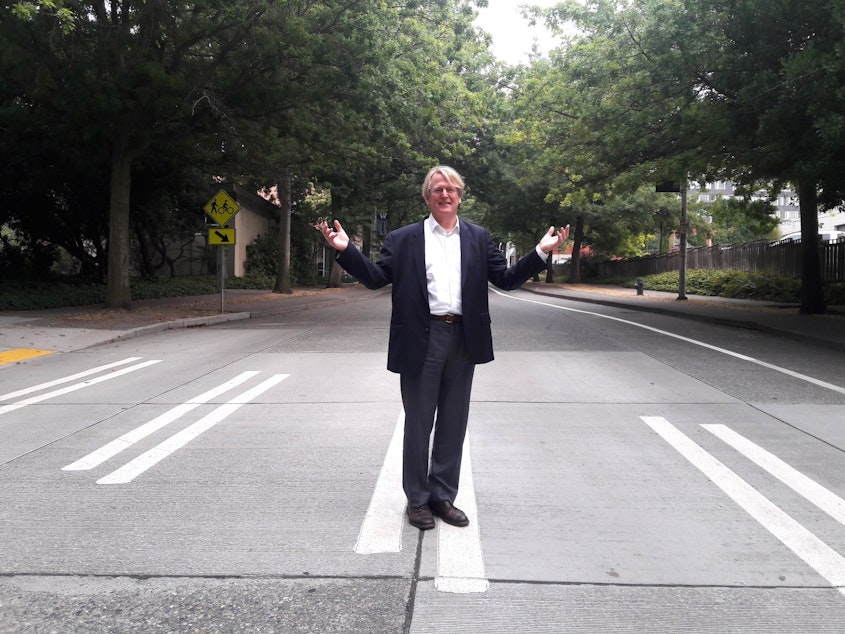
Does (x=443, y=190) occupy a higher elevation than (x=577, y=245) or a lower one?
lower

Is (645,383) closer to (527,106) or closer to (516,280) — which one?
(516,280)

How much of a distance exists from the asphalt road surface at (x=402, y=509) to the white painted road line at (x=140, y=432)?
0.03 meters

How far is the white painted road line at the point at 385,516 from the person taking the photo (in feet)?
12.5

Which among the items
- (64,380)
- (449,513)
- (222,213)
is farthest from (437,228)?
(222,213)

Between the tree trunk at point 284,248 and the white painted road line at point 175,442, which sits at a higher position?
the tree trunk at point 284,248

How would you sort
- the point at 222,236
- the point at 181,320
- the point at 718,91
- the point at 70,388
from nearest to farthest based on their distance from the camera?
the point at 70,388, the point at 718,91, the point at 181,320, the point at 222,236

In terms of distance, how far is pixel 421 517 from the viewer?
4082 mm

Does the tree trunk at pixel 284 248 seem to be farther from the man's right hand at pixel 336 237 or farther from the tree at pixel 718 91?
the man's right hand at pixel 336 237

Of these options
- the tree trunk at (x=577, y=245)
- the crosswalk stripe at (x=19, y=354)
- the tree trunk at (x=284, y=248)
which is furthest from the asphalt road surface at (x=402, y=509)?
the tree trunk at (x=577, y=245)

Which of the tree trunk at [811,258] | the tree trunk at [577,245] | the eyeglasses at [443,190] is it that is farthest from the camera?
the tree trunk at [577,245]

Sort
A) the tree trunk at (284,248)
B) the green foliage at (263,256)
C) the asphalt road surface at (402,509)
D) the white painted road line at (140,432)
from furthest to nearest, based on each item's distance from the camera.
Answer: the green foliage at (263,256) < the tree trunk at (284,248) < the white painted road line at (140,432) < the asphalt road surface at (402,509)

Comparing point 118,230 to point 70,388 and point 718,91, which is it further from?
point 718,91

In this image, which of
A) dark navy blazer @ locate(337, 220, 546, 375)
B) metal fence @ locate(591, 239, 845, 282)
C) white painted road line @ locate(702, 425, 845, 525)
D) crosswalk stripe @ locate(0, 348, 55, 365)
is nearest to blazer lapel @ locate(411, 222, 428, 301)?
dark navy blazer @ locate(337, 220, 546, 375)

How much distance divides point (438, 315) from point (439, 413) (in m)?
0.58
